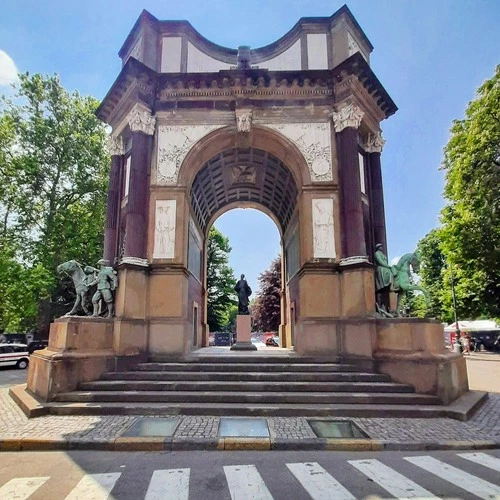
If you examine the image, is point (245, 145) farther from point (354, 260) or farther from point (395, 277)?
point (395, 277)

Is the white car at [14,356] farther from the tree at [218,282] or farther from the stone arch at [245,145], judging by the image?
the tree at [218,282]

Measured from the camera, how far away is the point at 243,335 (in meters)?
14.6

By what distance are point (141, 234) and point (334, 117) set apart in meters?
7.05

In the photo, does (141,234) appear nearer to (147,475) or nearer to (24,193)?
(147,475)

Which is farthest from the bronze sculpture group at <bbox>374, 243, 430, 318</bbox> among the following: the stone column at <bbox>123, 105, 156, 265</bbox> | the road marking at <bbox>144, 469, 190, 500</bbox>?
the road marking at <bbox>144, 469, 190, 500</bbox>

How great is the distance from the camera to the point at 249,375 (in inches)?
342

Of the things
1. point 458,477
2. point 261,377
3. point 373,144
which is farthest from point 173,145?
point 458,477

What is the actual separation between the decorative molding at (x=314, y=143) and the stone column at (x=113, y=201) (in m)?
5.34

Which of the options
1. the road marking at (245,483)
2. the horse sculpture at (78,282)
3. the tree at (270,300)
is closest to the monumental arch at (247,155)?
the horse sculpture at (78,282)

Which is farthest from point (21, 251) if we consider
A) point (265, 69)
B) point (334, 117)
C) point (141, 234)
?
A: point (334, 117)

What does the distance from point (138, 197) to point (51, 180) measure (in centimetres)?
1764

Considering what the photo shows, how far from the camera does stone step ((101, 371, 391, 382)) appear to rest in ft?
28.4

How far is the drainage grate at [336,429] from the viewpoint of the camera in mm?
6016

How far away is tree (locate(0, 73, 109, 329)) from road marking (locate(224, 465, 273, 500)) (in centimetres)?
2179
